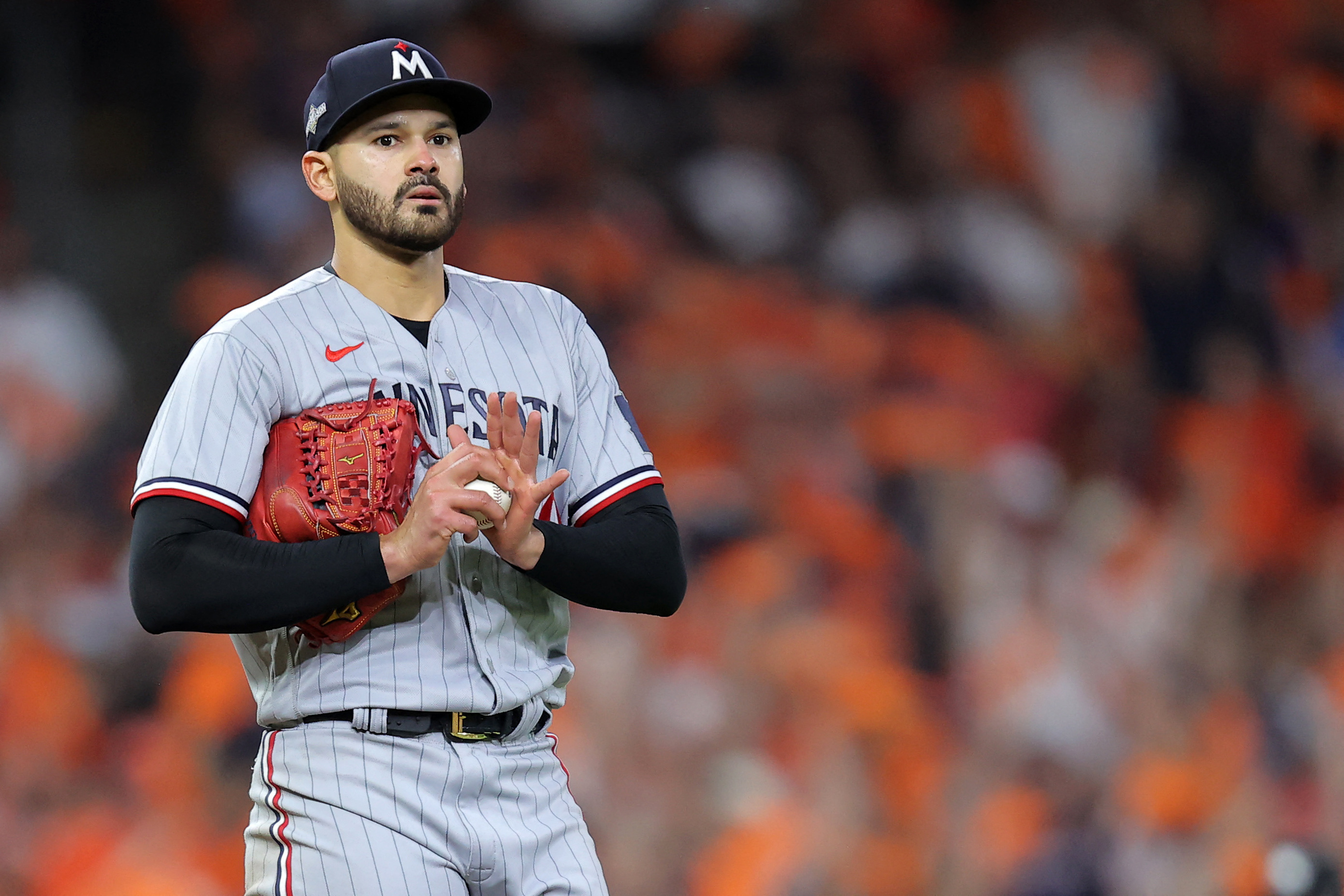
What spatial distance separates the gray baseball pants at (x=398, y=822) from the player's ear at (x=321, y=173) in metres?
0.70

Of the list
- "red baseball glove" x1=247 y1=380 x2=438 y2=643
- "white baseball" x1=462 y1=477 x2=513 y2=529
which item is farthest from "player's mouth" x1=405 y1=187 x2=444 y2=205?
"white baseball" x1=462 y1=477 x2=513 y2=529

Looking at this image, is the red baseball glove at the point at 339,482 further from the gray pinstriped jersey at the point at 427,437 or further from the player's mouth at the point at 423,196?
the player's mouth at the point at 423,196

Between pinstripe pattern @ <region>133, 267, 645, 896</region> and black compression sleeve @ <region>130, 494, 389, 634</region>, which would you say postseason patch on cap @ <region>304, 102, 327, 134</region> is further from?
black compression sleeve @ <region>130, 494, 389, 634</region>

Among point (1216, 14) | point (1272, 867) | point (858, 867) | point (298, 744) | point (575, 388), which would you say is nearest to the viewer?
point (298, 744)

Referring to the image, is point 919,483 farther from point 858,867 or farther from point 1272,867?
point 1272,867

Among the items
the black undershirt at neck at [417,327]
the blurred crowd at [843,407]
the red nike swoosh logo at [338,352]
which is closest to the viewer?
the red nike swoosh logo at [338,352]

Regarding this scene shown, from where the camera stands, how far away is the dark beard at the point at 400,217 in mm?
1764

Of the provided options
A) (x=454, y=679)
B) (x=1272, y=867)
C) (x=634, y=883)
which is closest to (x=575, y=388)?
(x=454, y=679)

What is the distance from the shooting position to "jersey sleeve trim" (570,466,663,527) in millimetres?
1877

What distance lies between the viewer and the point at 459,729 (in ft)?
5.39

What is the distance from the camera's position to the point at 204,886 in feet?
12.0

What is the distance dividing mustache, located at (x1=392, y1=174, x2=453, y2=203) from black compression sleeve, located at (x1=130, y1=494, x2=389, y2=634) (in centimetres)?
46

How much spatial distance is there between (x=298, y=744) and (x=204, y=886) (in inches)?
91.1

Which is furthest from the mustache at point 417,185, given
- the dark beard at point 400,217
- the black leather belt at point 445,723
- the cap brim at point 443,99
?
the black leather belt at point 445,723
